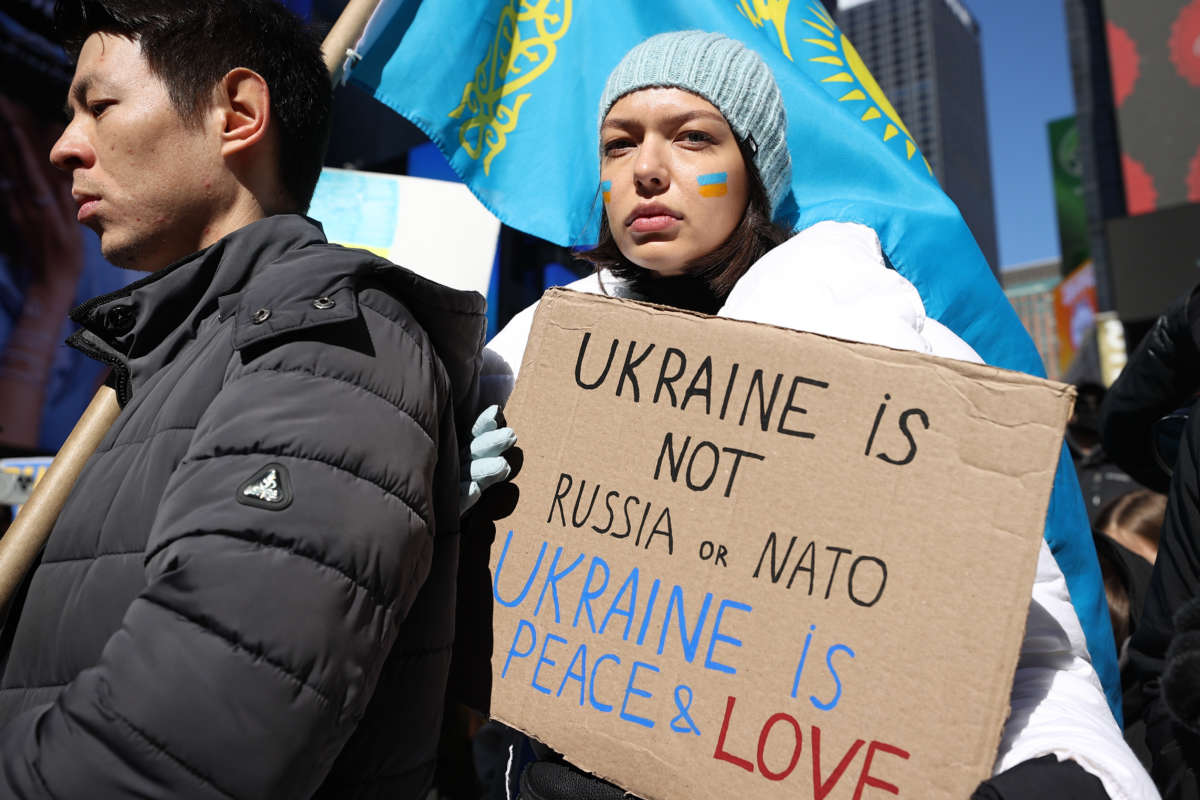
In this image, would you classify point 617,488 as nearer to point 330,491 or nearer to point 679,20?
point 330,491

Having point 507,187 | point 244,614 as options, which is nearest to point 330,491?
point 244,614

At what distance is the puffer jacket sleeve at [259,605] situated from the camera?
810 millimetres

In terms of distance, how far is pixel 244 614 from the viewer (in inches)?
33.1

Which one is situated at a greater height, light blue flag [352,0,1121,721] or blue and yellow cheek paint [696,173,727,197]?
light blue flag [352,0,1121,721]

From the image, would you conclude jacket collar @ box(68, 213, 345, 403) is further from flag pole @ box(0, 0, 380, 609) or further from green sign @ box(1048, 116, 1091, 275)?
green sign @ box(1048, 116, 1091, 275)

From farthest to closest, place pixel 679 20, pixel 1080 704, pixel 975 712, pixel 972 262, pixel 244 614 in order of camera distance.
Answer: pixel 679 20 < pixel 972 262 < pixel 1080 704 < pixel 975 712 < pixel 244 614

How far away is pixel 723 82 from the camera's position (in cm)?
174

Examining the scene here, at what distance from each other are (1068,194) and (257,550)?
47336 mm

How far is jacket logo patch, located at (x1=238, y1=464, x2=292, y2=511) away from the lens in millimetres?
876

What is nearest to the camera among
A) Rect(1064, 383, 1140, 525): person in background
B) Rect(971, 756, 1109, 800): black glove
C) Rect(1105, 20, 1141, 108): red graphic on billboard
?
Rect(971, 756, 1109, 800): black glove

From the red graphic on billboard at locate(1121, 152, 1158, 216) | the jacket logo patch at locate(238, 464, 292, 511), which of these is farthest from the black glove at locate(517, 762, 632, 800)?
the red graphic on billboard at locate(1121, 152, 1158, 216)

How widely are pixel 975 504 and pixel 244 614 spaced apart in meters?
0.80

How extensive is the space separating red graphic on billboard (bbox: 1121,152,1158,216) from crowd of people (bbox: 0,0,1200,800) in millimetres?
25487

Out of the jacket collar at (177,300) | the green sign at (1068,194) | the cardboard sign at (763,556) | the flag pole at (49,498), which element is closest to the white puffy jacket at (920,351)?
the cardboard sign at (763,556)
